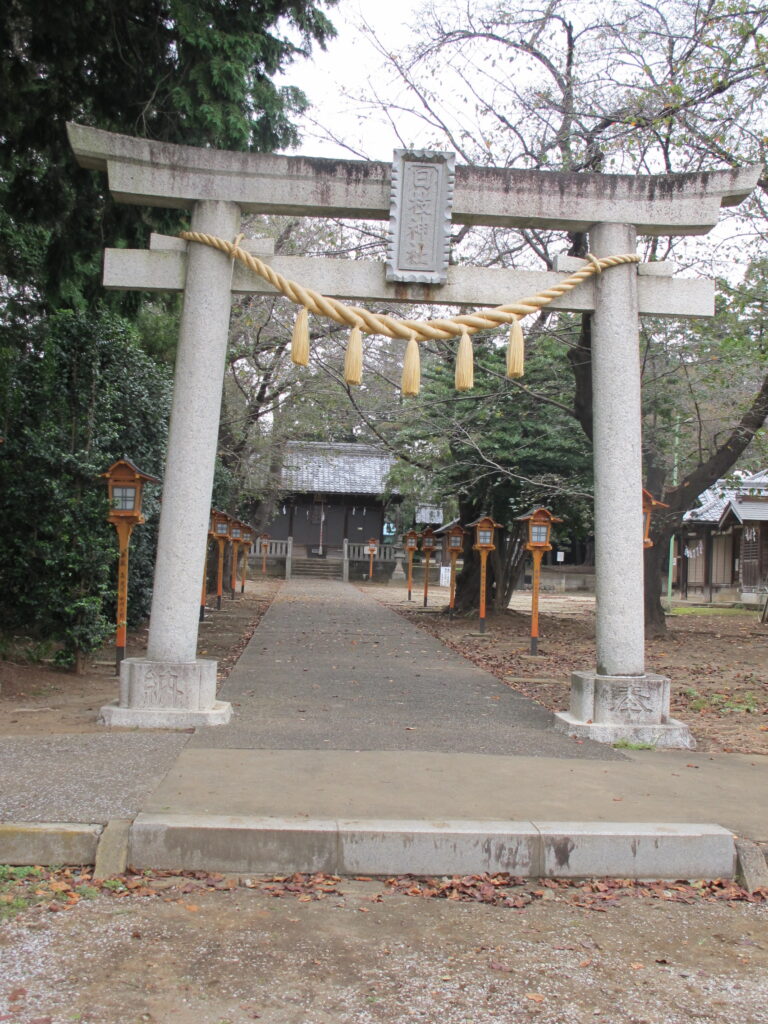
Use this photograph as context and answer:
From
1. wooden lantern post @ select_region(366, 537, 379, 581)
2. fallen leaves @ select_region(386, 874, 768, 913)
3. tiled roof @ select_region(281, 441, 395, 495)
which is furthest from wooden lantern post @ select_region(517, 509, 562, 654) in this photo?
tiled roof @ select_region(281, 441, 395, 495)

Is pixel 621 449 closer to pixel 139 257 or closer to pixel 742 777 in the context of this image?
pixel 742 777

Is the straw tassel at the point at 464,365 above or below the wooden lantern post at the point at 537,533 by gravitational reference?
above

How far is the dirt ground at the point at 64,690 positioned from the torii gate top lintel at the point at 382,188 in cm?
467

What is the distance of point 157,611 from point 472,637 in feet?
35.5

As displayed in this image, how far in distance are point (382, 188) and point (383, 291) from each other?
3.08 ft

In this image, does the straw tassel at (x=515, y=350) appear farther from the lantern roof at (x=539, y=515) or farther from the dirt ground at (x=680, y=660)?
the lantern roof at (x=539, y=515)

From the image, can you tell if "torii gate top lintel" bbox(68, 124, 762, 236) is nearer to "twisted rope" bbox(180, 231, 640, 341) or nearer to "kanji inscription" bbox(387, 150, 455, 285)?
"kanji inscription" bbox(387, 150, 455, 285)

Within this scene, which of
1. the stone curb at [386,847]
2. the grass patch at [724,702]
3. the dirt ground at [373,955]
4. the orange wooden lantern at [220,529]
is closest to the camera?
the dirt ground at [373,955]

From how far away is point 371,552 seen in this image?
4181 centimetres

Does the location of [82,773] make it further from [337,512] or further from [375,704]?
[337,512]

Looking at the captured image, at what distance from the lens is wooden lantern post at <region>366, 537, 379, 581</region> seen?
41.8 meters

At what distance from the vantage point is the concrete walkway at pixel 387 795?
4.64 meters

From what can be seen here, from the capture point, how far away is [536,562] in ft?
46.9

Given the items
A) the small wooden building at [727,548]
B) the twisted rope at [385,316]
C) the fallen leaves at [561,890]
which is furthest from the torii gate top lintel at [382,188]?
the small wooden building at [727,548]
